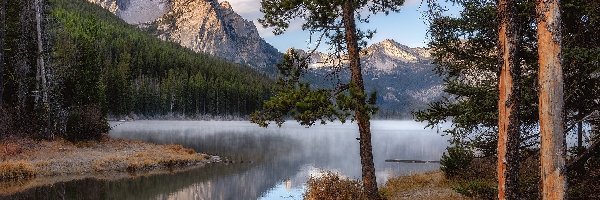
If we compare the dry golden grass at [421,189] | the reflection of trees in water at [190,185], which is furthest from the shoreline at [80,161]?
the dry golden grass at [421,189]

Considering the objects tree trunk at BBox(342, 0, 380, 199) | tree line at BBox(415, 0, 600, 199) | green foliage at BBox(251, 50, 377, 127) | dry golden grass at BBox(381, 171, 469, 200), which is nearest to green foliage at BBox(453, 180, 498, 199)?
tree line at BBox(415, 0, 600, 199)

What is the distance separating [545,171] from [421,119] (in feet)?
29.9

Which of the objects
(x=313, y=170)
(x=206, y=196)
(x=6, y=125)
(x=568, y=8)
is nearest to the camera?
(x=568, y=8)

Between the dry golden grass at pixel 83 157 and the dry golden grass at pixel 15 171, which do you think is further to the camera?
the dry golden grass at pixel 83 157

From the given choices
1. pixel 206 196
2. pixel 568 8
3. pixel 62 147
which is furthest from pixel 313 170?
pixel 568 8

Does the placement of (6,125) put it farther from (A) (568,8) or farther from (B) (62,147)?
(A) (568,8)

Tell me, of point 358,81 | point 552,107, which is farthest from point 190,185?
point 552,107

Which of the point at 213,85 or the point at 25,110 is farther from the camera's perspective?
the point at 213,85

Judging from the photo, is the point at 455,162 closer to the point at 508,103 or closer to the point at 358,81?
the point at 358,81

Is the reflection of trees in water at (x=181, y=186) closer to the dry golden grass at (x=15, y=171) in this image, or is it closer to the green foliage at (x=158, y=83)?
the dry golden grass at (x=15, y=171)

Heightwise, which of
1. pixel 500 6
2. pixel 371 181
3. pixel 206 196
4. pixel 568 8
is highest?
pixel 568 8

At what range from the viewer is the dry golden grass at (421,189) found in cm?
1962

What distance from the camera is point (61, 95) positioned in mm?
40375

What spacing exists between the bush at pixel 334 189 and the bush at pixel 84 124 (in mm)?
28277
